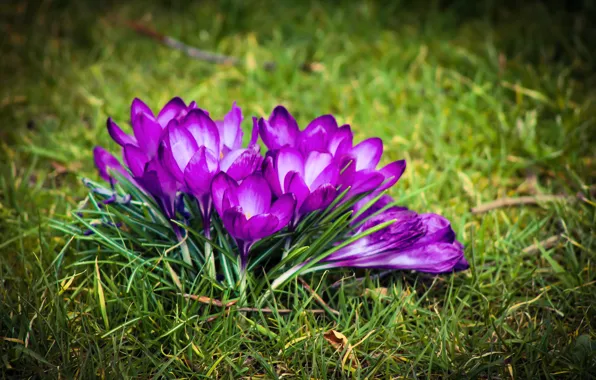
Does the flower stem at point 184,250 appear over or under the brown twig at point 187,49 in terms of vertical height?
under

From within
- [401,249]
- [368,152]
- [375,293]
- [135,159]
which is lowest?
[375,293]

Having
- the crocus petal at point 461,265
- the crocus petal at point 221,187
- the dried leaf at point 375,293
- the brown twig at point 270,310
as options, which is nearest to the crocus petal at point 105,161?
the crocus petal at point 221,187

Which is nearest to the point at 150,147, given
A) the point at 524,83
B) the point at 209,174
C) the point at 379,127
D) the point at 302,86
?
the point at 209,174

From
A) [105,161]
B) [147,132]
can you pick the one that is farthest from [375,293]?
[105,161]

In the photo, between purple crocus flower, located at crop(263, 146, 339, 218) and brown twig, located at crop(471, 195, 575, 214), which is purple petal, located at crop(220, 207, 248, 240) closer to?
purple crocus flower, located at crop(263, 146, 339, 218)

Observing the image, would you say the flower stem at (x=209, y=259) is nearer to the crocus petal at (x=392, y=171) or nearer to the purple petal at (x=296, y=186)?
the purple petal at (x=296, y=186)

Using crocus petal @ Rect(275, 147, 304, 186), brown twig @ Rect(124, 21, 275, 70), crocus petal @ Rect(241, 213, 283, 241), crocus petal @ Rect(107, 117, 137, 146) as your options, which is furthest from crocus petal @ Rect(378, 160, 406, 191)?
brown twig @ Rect(124, 21, 275, 70)

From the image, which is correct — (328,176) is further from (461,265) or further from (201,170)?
(461,265)
